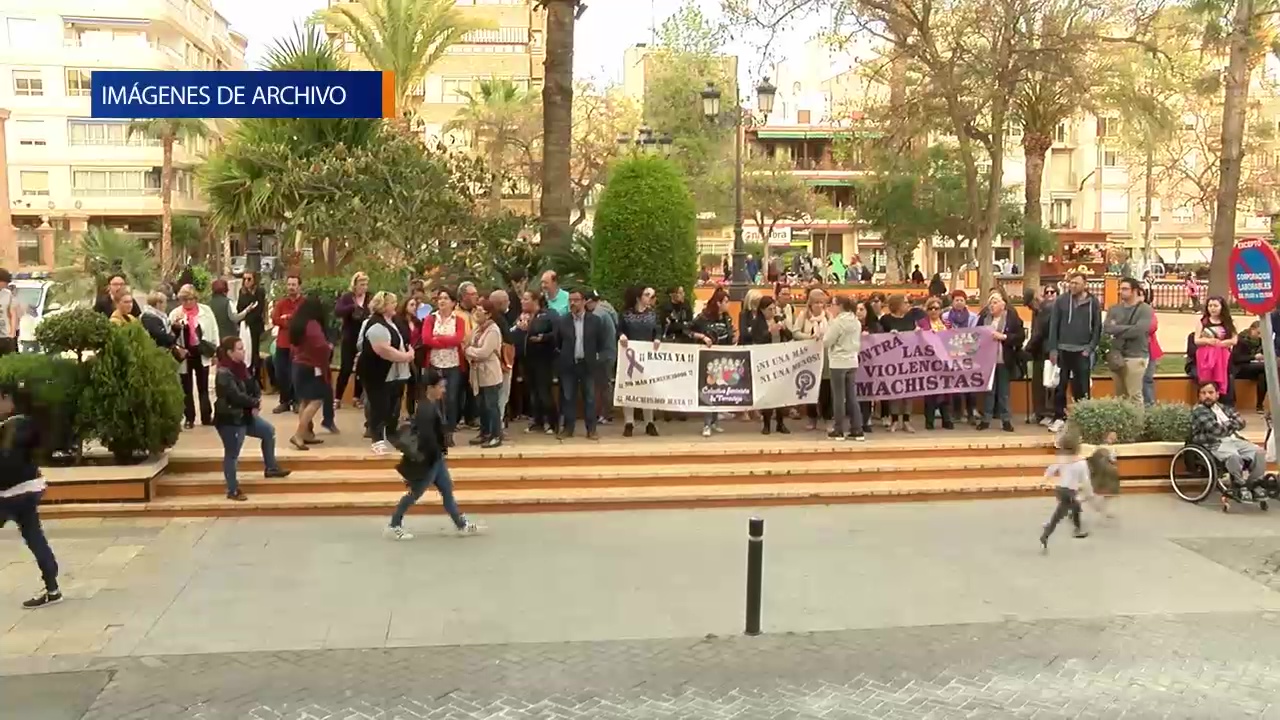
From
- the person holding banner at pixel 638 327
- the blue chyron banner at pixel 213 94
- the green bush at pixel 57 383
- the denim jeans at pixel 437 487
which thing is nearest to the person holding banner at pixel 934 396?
the person holding banner at pixel 638 327

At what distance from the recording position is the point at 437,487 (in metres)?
9.16

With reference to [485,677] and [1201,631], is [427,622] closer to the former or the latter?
[485,677]

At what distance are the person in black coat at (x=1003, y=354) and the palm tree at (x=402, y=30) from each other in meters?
18.7

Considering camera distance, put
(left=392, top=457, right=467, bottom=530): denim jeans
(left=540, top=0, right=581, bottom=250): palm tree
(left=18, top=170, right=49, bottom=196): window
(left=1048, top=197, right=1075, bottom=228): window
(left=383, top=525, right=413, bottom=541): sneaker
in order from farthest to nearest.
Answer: (left=1048, top=197, right=1075, bottom=228): window → (left=18, top=170, right=49, bottom=196): window → (left=540, top=0, right=581, bottom=250): palm tree → (left=383, top=525, right=413, bottom=541): sneaker → (left=392, top=457, right=467, bottom=530): denim jeans

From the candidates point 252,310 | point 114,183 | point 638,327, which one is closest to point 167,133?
point 114,183

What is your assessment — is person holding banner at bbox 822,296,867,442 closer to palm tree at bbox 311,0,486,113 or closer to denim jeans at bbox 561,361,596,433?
denim jeans at bbox 561,361,596,433

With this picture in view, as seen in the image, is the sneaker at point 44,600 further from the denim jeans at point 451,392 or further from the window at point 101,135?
the window at point 101,135

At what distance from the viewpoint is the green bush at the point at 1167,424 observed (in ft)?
37.7

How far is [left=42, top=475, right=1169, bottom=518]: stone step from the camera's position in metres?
9.96

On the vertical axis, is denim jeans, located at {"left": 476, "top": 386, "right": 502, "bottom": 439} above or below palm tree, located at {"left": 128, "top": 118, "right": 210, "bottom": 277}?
below

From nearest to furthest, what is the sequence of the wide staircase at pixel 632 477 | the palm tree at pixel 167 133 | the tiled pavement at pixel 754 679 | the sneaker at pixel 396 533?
the tiled pavement at pixel 754 679
the sneaker at pixel 396 533
the wide staircase at pixel 632 477
the palm tree at pixel 167 133

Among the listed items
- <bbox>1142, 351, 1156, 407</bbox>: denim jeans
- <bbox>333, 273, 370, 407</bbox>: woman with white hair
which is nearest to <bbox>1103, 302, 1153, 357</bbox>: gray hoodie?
<bbox>1142, 351, 1156, 407</bbox>: denim jeans

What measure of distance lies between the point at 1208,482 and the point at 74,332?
426 inches

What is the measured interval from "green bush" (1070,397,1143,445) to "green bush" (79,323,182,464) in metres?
9.00
